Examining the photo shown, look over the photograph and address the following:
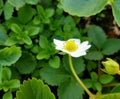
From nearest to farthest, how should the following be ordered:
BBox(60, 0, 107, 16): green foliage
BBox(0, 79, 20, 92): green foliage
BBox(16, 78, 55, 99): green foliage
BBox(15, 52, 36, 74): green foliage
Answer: BBox(16, 78, 55, 99): green foliage, BBox(60, 0, 107, 16): green foliage, BBox(0, 79, 20, 92): green foliage, BBox(15, 52, 36, 74): green foliage

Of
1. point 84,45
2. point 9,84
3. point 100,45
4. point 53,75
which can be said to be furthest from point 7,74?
point 100,45

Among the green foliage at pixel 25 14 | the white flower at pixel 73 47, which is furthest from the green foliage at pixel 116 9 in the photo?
the green foliage at pixel 25 14

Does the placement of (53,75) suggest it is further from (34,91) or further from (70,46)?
(34,91)

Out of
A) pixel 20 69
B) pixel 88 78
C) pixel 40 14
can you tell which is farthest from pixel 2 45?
pixel 88 78

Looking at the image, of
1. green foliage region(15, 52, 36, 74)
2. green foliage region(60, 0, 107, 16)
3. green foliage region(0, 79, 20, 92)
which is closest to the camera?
green foliage region(60, 0, 107, 16)

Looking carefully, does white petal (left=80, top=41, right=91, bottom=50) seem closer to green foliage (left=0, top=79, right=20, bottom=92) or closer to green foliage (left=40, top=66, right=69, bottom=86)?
green foliage (left=40, top=66, right=69, bottom=86)

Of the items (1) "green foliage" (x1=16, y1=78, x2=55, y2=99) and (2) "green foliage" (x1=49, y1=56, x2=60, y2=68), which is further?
(2) "green foliage" (x1=49, y1=56, x2=60, y2=68)

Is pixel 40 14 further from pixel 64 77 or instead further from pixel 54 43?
pixel 64 77

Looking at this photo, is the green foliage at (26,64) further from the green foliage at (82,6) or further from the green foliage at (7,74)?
the green foliage at (82,6)

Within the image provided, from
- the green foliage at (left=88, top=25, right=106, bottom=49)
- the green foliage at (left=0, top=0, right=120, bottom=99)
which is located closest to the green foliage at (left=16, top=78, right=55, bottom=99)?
the green foliage at (left=0, top=0, right=120, bottom=99)

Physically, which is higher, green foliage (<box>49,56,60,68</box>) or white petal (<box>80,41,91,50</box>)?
white petal (<box>80,41,91,50</box>)
